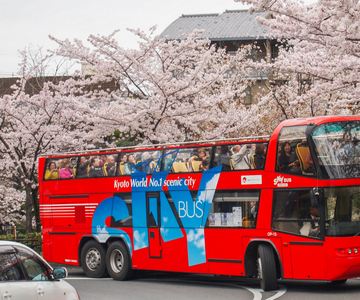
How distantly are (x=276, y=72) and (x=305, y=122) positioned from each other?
1833 centimetres

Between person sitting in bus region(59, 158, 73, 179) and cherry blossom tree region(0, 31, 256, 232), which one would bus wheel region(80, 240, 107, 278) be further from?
cherry blossom tree region(0, 31, 256, 232)

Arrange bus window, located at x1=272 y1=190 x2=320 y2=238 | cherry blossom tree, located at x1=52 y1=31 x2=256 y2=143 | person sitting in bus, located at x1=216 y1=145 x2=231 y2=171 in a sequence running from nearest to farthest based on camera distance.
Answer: bus window, located at x1=272 y1=190 x2=320 y2=238 → person sitting in bus, located at x1=216 y1=145 x2=231 y2=171 → cherry blossom tree, located at x1=52 y1=31 x2=256 y2=143

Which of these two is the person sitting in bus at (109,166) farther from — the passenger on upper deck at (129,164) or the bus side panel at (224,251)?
the bus side panel at (224,251)

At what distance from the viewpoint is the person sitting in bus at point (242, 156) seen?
13.2 meters

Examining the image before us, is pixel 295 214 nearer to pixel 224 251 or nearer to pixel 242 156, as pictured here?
pixel 242 156

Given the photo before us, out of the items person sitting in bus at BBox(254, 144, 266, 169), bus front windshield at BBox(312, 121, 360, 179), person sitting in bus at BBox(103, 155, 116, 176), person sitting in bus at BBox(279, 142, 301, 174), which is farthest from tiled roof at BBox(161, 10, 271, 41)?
bus front windshield at BBox(312, 121, 360, 179)

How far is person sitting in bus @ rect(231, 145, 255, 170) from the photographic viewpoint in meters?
13.2

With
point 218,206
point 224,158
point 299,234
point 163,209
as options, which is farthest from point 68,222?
point 299,234

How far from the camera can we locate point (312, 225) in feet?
39.2

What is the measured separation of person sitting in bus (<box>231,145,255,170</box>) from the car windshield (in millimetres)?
2134

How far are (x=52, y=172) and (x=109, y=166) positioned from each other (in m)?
2.27

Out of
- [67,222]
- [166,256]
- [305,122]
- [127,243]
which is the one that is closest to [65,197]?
[67,222]

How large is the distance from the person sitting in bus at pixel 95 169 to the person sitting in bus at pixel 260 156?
498cm

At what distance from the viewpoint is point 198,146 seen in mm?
14305
